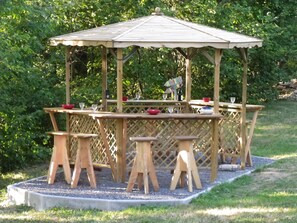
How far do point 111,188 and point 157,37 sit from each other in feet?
7.02

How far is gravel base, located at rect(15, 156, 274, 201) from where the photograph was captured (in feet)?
26.3

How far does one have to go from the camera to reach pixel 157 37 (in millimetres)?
8664

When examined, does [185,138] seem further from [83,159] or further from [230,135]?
[230,135]

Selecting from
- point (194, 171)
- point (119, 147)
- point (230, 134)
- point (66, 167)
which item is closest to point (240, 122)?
point (230, 134)

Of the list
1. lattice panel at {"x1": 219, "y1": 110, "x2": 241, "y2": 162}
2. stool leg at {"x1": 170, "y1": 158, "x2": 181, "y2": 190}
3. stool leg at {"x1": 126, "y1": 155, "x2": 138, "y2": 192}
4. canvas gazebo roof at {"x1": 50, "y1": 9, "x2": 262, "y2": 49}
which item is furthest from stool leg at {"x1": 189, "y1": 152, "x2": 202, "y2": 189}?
lattice panel at {"x1": 219, "y1": 110, "x2": 241, "y2": 162}

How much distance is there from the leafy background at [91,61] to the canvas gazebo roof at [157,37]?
4.25 ft

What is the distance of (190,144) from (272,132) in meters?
6.53

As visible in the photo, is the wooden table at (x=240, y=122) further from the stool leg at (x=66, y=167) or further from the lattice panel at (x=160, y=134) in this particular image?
the stool leg at (x=66, y=167)

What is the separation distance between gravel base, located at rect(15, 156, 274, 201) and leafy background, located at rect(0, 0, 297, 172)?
6.96 ft

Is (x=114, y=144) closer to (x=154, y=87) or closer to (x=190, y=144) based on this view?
(x=190, y=144)

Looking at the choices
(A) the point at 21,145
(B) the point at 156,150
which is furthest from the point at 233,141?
(A) the point at 21,145

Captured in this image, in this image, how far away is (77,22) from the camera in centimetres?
1449

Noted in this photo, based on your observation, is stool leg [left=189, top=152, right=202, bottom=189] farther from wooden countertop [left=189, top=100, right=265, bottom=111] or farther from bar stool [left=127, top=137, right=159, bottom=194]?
wooden countertop [left=189, top=100, right=265, bottom=111]

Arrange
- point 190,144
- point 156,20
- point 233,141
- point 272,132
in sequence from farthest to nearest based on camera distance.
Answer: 1. point 272,132
2. point 233,141
3. point 156,20
4. point 190,144
